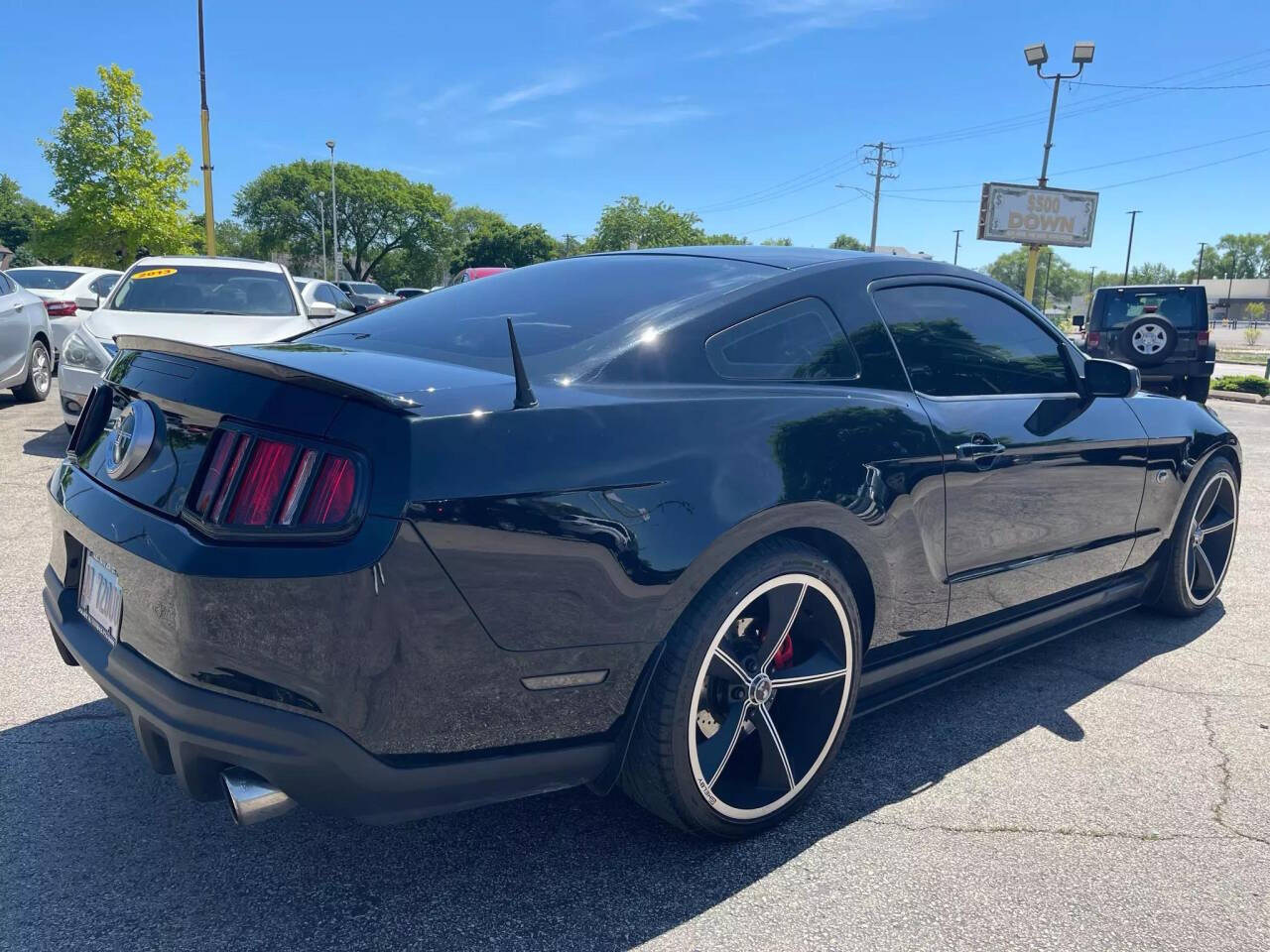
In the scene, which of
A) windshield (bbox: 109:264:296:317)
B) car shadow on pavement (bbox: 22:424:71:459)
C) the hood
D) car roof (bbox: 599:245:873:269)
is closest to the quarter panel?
car roof (bbox: 599:245:873:269)

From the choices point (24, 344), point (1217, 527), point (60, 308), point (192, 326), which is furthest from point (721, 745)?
point (60, 308)

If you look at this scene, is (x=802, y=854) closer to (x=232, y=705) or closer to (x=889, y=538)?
(x=889, y=538)

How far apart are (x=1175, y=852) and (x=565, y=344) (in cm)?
207

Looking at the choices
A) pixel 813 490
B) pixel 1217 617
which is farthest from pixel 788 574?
pixel 1217 617

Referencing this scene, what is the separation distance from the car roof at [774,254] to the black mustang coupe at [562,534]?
0.02 m

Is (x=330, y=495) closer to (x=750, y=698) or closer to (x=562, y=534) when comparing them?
(x=562, y=534)

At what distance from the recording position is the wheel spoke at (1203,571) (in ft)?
14.1

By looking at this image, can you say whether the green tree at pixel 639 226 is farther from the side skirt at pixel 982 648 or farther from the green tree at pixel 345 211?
the side skirt at pixel 982 648

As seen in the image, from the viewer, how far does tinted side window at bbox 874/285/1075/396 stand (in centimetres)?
292

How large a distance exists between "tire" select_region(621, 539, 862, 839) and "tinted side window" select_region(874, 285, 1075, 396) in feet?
2.74

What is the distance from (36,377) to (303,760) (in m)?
10.0

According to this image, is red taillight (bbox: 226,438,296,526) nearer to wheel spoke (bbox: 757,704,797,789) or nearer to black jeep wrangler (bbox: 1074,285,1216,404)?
wheel spoke (bbox: 757,704,797,789)

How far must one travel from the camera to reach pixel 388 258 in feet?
264

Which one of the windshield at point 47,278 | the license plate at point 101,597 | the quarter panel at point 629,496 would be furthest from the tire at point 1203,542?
the windshield at point 47,278
